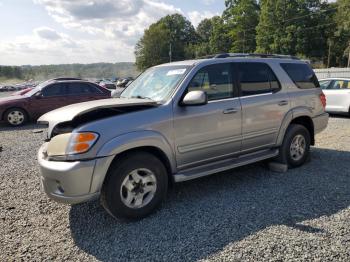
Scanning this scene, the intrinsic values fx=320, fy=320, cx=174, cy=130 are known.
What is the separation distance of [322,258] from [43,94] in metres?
10.7

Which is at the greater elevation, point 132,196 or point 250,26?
point 250,26

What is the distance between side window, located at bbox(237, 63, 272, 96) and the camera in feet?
15.6

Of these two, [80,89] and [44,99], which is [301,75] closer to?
[80,89]

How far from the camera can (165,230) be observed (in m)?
3.51

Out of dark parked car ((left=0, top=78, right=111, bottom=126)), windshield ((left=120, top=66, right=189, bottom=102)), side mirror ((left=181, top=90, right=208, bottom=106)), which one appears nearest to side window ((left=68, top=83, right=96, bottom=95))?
dark parked car ((left=0, top=78, right=111, bottom=126))

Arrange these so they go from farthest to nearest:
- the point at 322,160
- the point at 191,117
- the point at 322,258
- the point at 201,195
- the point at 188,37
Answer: the point at 188,37
the point at 322,160
the point at 201,195
the point at 191,117
the point at 322,258

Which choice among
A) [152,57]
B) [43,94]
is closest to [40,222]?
[43,94]

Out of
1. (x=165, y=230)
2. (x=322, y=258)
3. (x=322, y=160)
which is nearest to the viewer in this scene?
(x=322, y=258)

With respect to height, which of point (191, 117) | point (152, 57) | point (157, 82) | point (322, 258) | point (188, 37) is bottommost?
point (322, 258)

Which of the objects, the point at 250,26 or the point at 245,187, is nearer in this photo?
the point at 245,187

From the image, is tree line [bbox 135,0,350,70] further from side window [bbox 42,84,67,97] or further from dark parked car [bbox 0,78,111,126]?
side window [bbox 42,84,67,97]

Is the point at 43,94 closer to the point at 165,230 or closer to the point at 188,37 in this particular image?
the point at 165,230

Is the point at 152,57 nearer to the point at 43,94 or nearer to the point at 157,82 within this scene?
the point at 43,94

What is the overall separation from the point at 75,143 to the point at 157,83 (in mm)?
1668
